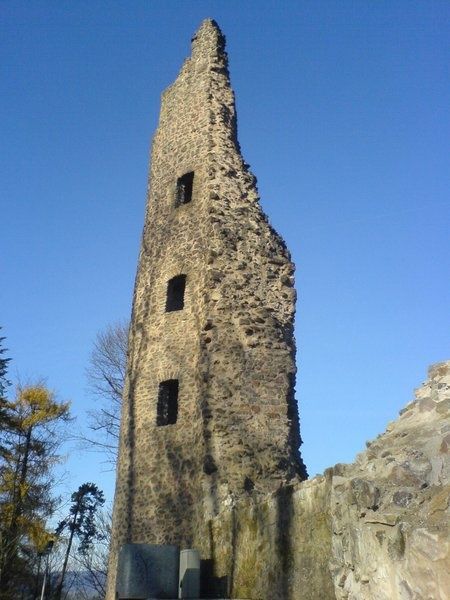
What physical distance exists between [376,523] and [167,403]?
263 inches

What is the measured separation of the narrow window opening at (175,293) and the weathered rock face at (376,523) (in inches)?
203

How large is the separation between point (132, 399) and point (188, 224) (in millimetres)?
3245

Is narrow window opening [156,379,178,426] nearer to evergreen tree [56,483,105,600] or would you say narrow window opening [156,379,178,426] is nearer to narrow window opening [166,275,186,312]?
narrow window opening [166,275,186,312]

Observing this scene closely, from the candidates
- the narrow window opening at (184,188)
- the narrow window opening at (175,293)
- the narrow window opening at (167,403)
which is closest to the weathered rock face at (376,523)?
the narrow window opening at (167,403)

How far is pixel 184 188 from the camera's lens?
11.8 metres

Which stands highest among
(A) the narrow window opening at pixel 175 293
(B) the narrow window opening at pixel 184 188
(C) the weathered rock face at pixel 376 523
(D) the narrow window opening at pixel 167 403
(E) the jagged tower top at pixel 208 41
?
(E) the jagged tower top at pixel 208 41

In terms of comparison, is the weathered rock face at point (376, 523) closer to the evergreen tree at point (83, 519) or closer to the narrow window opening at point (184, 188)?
the narrow window opening at point (184, 188)

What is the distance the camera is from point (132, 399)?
33.9 ft

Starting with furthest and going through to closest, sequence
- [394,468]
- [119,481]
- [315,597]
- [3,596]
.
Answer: [3,596], [119,481], [315,597], [394,468]

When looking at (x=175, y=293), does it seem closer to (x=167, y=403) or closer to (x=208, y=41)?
(x=167, y=403)

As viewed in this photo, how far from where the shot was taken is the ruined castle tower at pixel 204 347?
8648 mm

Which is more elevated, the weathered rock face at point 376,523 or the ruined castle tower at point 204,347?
the ruined castle tower at point 204,347

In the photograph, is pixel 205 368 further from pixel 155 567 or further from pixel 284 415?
pixel 155 567

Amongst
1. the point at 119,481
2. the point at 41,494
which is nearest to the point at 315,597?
the point at 119,481
